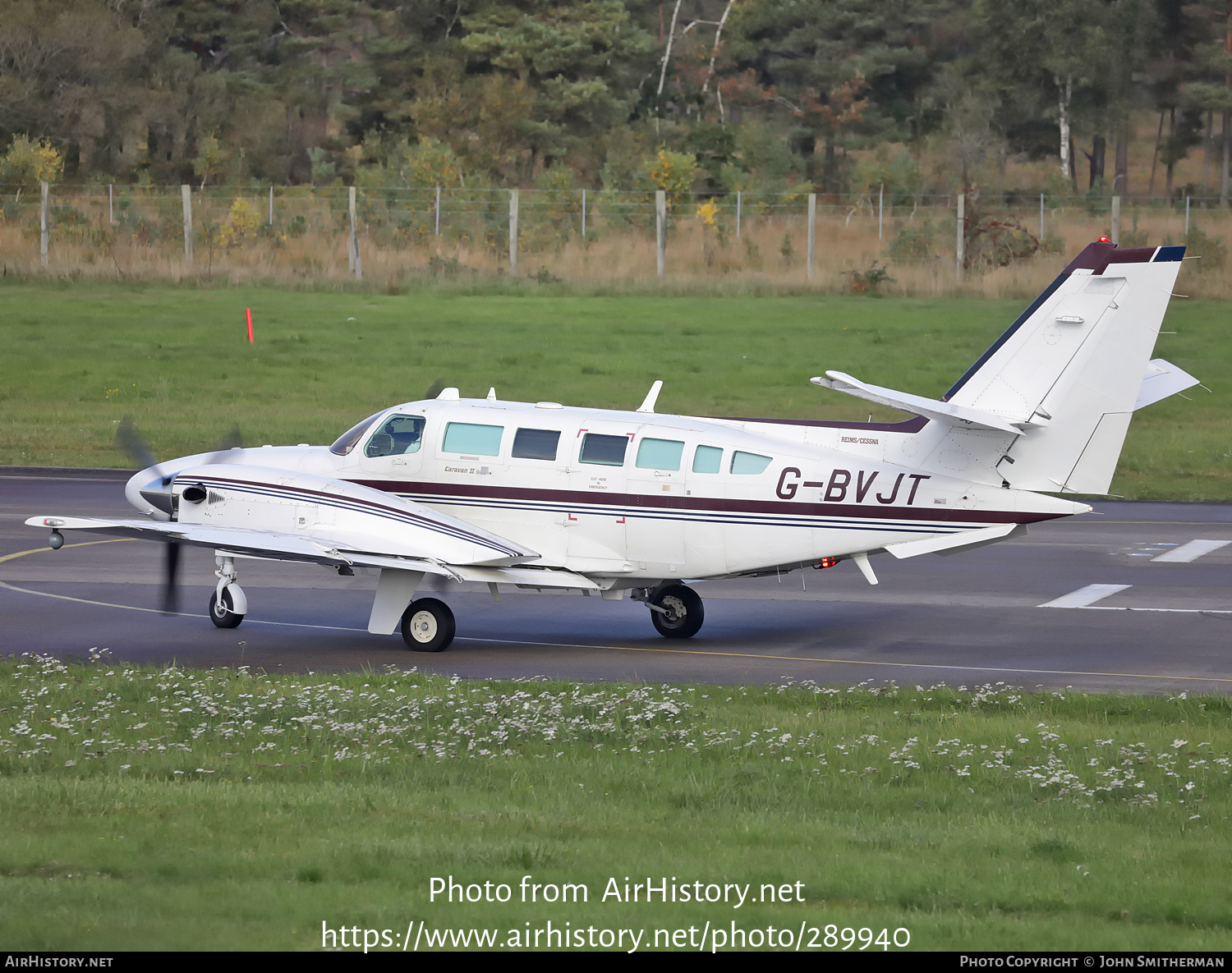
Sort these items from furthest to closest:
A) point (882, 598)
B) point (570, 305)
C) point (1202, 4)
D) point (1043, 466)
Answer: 1. point (1202, 4)
2. point (570, 305)
3. point (882, 598)
4. point (1043, 466)

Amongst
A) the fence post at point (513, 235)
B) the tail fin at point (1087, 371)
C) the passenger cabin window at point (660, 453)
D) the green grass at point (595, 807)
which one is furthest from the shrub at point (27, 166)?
the tail fin at point (1087, 371)

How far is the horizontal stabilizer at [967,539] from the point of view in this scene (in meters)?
19.3

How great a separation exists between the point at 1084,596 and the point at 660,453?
6.91 m

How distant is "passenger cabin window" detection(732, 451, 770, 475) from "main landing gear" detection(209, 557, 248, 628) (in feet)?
21.7

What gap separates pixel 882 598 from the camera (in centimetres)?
2338

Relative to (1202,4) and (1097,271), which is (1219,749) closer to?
(1097,271)

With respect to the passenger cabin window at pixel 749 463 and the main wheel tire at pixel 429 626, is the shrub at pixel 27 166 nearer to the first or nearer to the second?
the main wheel tire at pixel 429 626

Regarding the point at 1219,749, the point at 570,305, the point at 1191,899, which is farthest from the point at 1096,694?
the point at 570,305

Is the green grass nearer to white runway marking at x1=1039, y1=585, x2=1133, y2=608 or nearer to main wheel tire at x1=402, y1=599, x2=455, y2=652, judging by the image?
main wheel tire at x1=402, y1=599, x2=455, y2=652

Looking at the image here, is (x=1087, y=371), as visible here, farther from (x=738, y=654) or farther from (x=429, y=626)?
(x=429, y=626)

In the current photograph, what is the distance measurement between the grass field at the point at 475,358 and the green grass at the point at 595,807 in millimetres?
18644

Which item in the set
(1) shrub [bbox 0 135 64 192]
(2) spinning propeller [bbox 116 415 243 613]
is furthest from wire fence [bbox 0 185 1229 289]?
(2) spinning propeller [bbox 116 415 243 613]

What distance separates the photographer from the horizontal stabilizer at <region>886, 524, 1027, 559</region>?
63.3 ft
